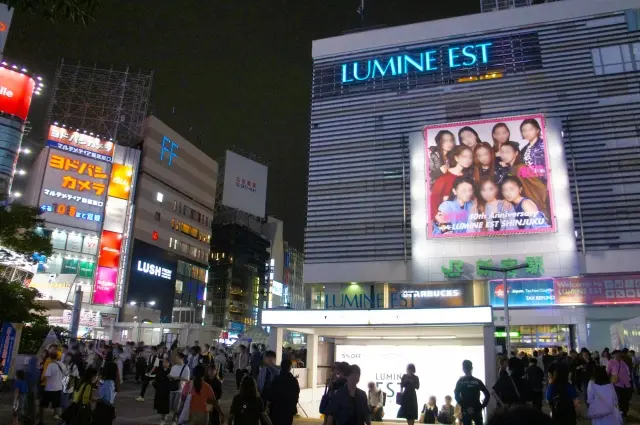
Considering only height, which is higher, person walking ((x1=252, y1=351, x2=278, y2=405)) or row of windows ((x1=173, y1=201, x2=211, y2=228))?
row of windows ((x1=173, y1=201, x2=211, y2=228))

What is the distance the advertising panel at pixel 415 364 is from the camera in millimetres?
14758

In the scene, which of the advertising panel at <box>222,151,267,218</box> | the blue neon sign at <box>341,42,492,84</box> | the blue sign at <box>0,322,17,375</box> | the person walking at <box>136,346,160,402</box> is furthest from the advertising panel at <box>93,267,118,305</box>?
the person walking at <box>136,346,160,402</box>

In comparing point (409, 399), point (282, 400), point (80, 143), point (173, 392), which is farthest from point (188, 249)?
point (282, 400)

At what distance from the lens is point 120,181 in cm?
5041

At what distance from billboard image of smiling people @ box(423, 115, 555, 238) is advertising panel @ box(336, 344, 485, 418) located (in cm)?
1330

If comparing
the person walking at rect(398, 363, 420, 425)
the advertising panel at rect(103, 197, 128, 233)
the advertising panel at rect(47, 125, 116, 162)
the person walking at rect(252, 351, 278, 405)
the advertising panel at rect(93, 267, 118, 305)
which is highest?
the advertising panel at rect(47, 125, 116, 162)

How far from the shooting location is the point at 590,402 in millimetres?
7109

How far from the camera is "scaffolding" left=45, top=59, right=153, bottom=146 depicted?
168ft

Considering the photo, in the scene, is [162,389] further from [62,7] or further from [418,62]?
[418,62]

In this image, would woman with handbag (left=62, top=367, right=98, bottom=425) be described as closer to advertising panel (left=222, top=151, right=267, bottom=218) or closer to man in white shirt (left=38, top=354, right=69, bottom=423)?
man in white shirt (left=38, top=354, right=69, bottom=423)

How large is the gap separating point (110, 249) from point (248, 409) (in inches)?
1819

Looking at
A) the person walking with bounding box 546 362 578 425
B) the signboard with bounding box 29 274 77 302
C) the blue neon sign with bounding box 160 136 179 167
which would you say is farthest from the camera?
the blue neon sign with bounding box 160 136 179 167

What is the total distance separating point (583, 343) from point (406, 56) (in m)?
18.5

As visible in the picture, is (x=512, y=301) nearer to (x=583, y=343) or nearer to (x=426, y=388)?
(x=583, y=343)
